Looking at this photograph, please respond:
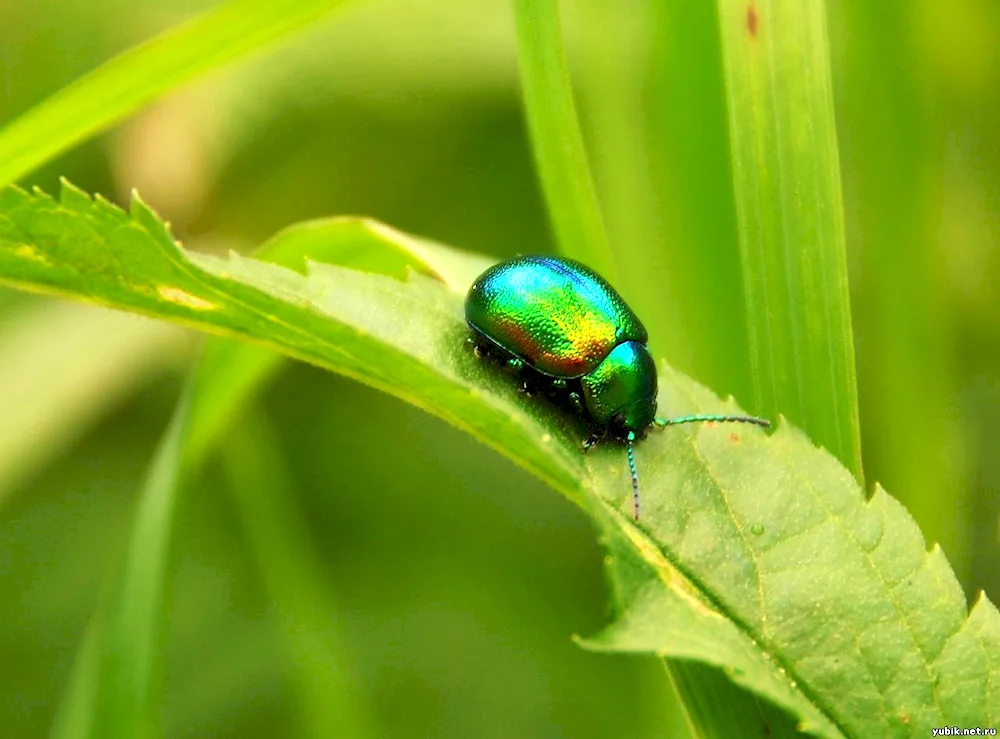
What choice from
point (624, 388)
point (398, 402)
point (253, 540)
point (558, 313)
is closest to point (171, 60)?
point (558, 313)

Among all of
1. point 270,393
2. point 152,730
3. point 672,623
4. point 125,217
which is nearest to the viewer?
point 672,623

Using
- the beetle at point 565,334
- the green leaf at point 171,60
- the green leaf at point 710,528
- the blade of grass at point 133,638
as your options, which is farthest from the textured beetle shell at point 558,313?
the blade of grass at point 133,638

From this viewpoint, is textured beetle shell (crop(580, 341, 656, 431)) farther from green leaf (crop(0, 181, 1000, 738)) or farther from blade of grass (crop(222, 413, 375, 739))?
blade of grass (crop(222, 413, 375, 739))

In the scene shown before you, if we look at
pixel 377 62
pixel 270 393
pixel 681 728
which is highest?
pixel 377 62

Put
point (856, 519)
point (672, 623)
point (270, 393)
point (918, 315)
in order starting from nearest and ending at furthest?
1. point (672, 623)
2. point (856, 519)
3. point (918, 315)
4. point (270, 393)

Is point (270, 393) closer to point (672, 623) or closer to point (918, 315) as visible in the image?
point (918, 315)

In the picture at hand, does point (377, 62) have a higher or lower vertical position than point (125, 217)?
higher

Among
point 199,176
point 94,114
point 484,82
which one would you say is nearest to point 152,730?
point 94,114

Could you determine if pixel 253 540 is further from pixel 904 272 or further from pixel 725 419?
pixel 904 272
